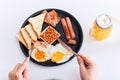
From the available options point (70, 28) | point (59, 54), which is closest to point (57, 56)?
point (59, 54)

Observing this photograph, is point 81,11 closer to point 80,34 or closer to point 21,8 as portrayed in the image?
point 80,34

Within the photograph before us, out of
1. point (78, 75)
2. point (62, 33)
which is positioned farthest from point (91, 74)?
point (62, 33)

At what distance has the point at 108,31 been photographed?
1.02 m

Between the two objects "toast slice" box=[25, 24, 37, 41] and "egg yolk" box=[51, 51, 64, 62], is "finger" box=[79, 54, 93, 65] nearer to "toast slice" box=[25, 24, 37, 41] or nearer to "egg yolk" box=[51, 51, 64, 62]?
"egg yolk" box=[51, 51, 64, 62]

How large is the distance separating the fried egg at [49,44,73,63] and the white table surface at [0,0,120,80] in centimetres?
2

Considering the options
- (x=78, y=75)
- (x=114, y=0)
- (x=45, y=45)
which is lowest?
(x=78, y=75)

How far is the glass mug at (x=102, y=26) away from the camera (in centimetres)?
98

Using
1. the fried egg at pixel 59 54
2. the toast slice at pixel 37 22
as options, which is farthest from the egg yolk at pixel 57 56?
the toast slice at pixel 37 22

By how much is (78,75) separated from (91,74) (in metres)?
0.09

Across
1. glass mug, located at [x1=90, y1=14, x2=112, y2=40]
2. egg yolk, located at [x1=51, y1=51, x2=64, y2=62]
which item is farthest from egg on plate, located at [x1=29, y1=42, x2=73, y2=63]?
glass mug, located at [x1=90, y1=14, x2=112, y2=40]

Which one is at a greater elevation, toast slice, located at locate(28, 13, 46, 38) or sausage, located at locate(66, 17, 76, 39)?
toast slice, located at locate(28, 13, 46, 38)

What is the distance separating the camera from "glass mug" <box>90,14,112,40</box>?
3.22ft

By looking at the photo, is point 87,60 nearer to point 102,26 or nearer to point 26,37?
point 102,26

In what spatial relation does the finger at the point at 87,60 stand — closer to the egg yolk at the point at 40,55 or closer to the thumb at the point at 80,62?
the thumb at the point at 80,62
